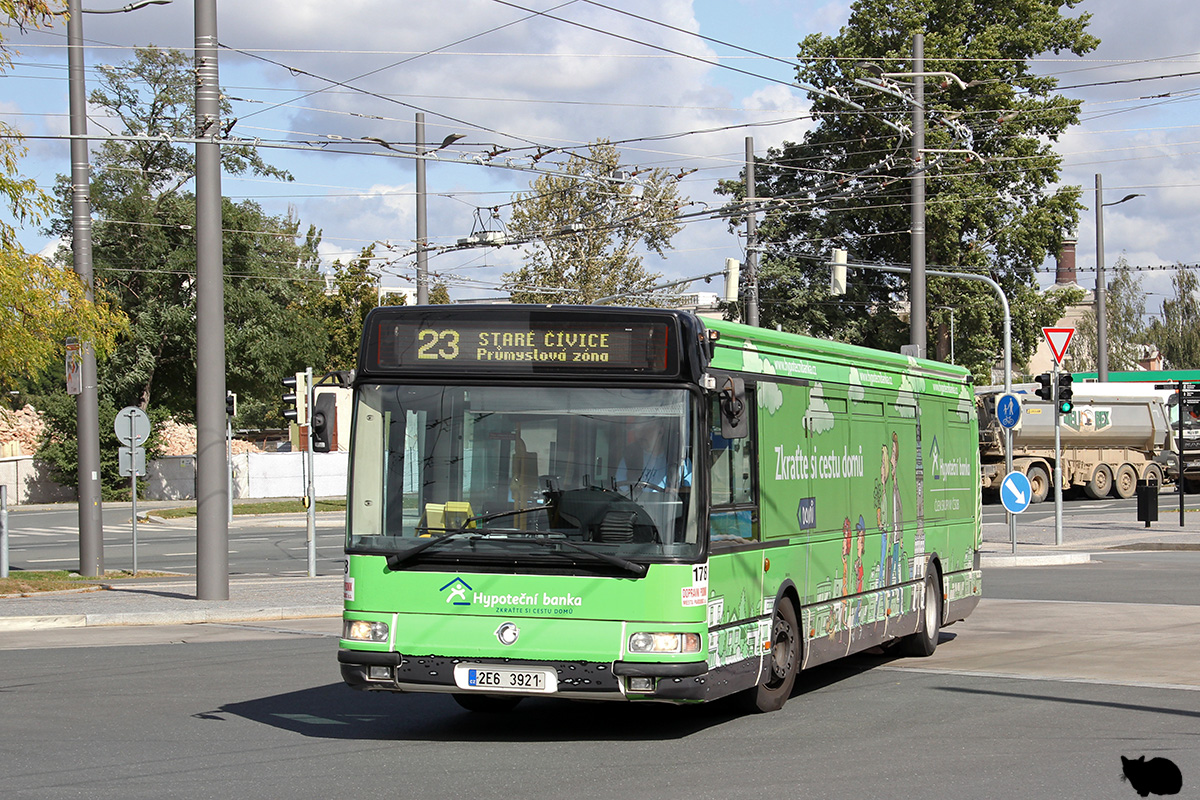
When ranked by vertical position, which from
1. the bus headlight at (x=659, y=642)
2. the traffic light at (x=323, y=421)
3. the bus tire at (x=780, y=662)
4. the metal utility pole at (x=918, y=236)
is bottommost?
the bus tire at (x=780, y=662)

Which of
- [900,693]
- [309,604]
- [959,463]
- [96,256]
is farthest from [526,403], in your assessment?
[96,256]

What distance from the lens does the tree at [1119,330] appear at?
316 ft

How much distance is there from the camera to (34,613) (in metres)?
17.3

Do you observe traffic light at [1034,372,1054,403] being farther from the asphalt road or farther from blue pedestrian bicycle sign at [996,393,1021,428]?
the asphalt road

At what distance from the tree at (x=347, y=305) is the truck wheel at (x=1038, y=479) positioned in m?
31.8

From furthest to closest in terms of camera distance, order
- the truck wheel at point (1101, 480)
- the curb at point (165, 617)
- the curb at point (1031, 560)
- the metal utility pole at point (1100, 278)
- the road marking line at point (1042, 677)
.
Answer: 1. the metal utility pole at point (1100, 278)
2. the truck wheel at point (1101, 480)
3. the curb at point (1031, 560)
4. the curb at point (165, 617)
5. the road marking line at point (1042, 677)

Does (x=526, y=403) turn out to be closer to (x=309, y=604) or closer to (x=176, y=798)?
(x=176, y=798)

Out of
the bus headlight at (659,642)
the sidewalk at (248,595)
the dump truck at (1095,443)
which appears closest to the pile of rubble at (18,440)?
the dump truck at (1095,443)

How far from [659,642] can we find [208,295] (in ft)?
36.0

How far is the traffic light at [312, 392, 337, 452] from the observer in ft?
31.6

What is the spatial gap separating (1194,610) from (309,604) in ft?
35.2

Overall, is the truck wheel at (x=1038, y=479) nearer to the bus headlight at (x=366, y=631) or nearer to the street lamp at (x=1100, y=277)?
the street lamp at (x=1100, y=277)

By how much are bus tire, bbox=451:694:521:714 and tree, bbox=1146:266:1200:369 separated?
93139 mm

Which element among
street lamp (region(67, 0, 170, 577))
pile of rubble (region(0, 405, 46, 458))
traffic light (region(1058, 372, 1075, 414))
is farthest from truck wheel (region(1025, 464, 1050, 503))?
pile of rubble (region(0, 405, 46, 458))
